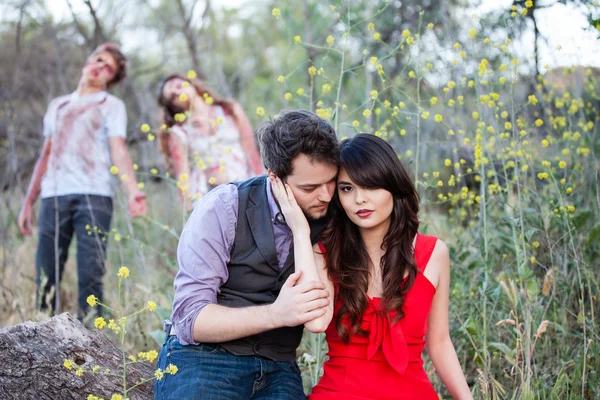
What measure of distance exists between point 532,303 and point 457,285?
374 mm

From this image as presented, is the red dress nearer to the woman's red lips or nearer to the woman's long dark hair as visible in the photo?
the woman's long dark hair

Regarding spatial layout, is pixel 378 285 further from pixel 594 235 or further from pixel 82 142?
pixel 82 142

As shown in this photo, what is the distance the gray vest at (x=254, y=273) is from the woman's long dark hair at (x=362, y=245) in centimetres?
19

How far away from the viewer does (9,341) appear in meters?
2.01

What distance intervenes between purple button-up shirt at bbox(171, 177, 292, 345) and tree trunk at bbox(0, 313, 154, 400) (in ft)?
0.91

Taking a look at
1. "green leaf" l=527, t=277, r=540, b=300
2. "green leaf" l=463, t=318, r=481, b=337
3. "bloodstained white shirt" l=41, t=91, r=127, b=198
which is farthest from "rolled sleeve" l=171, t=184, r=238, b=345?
→ "bloodstained white shirt" l=41, t=91, r=127, b=198

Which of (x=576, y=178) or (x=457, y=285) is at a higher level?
(x=576, y=178)

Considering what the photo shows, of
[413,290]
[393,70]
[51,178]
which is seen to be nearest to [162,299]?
[51,178]

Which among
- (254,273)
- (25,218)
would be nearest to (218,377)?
(254,273)

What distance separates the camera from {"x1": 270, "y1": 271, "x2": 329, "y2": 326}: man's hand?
6.31 ft

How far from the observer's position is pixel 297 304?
192cm

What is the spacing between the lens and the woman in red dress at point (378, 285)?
2131 mm

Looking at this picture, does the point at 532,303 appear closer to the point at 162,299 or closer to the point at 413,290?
the point at 413,290

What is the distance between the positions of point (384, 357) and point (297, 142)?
2.54ft
